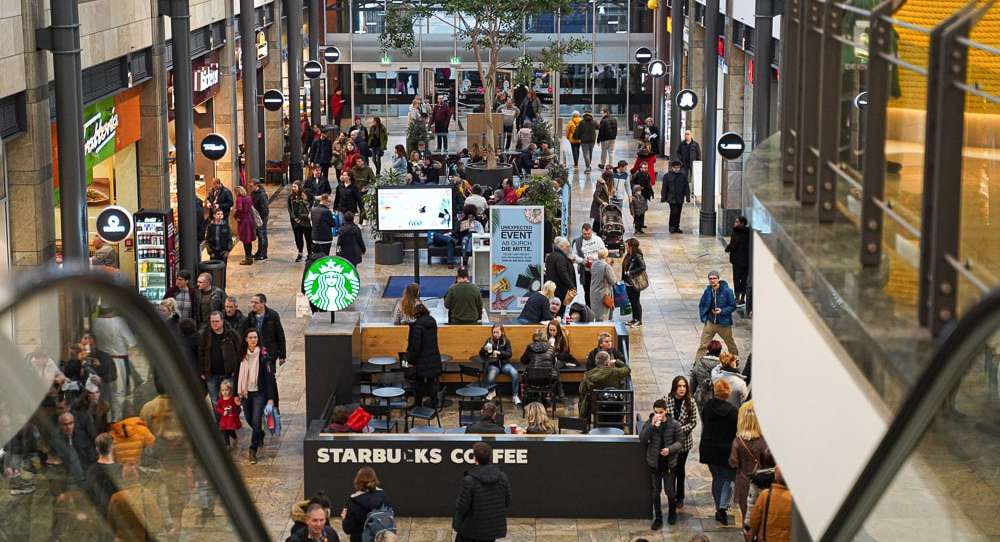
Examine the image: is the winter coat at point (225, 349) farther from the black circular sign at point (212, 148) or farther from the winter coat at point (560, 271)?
the black circular sign at point (212, 148)

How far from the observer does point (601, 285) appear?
19047mm

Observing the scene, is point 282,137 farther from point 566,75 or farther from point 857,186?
point 857,186

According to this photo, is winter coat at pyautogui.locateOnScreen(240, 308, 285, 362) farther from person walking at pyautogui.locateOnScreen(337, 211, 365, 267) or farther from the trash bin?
person walking at pyautogui.locateOnScreen(337, 211, 365, 267)

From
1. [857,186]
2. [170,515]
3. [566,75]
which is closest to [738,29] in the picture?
[566,75]

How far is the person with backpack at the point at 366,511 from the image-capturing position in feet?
34.9

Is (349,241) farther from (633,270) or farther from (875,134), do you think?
(875,134)

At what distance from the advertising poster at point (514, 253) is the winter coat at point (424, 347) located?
471 centimetres

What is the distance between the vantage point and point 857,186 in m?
5.05

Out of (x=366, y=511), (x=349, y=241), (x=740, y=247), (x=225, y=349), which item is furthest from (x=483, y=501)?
(x=349, y=241)

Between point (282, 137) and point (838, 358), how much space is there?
1267 inches

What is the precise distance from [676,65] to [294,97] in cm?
860

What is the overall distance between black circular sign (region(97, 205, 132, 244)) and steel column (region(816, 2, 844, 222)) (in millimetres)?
12422

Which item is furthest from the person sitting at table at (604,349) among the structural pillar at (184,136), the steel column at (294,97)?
the steel column at (294,97)

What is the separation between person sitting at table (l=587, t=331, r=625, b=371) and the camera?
49.3ft
